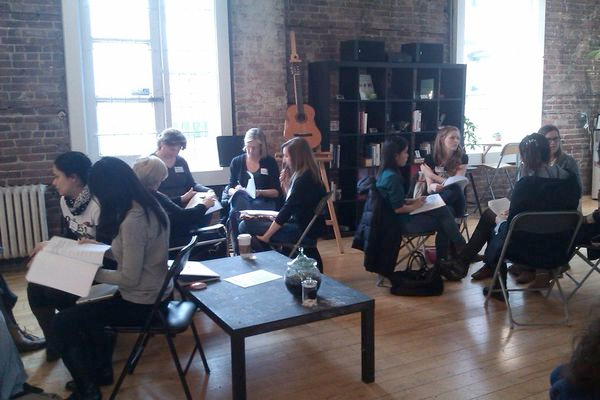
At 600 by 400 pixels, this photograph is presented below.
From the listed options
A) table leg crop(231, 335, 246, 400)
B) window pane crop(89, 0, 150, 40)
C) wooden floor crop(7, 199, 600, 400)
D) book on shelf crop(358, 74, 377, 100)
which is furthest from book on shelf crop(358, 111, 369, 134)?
table leg crop(231, 335, 246, 400)

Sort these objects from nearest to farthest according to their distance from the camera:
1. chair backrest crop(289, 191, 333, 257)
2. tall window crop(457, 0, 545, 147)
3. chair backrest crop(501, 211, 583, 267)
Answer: chair backrest crop(501, 211, 583, 267) → chair backrest crop(289, 191, 333, 257) → tall window crop(457, 0, 545, 147)

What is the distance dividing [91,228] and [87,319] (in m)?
0.78

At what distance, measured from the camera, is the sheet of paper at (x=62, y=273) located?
8.75ft

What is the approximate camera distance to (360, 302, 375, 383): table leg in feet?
9.67

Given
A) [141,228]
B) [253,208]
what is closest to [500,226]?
[253,208]

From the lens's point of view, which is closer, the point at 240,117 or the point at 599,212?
the point at 599,212

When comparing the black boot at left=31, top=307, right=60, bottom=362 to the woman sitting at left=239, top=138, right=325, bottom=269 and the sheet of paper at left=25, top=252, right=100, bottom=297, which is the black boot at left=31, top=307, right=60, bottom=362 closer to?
the sheet of paper at left=25, top=252, right=100, bottom=297

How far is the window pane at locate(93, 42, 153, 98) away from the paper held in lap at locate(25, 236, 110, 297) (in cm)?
328

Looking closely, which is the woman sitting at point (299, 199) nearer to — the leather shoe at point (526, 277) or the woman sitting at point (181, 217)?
the woman sitting at point (181, 217)

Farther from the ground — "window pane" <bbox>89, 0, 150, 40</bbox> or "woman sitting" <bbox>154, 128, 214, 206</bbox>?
"window pane" <bbox>89, 0, 150, 40</bbox>

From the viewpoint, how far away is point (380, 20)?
22.8 ft

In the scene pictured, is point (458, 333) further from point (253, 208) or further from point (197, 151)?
point (197, 151)

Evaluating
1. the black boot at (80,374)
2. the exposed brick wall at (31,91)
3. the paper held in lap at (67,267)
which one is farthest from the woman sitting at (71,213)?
the exposed brick wall at (31,91)

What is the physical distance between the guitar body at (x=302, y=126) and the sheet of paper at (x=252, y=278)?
10.2ft
